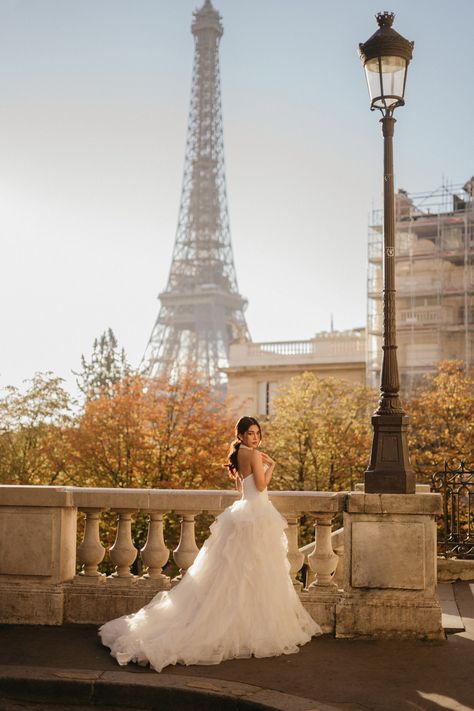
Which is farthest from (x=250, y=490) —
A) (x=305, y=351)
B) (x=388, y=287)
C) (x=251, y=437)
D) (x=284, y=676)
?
(x=305, y=351)

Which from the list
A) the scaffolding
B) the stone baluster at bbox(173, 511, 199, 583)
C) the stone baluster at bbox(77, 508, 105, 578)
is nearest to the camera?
the stone baluster at bbox(173, 511, 199, 583)

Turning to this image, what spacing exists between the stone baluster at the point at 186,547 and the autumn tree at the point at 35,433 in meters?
24.4

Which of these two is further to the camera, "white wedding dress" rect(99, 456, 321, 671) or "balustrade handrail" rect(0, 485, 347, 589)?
"balustrade handrail" rect(0, 485, 347, 589)

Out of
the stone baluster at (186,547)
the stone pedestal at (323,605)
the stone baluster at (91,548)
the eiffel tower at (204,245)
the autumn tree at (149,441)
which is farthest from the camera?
the eiffel tower at (204,245)

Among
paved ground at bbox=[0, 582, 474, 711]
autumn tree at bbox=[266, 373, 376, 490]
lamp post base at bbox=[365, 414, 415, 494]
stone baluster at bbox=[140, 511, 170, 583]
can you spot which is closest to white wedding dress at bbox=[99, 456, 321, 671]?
paved ground at bbox=[0, 582, 474, 711]

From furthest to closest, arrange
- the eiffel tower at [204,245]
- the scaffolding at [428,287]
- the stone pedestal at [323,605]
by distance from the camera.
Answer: the eiffel tower at [204,245] → the scaffolding at [428,287] → the stone pedestal at [323,605]

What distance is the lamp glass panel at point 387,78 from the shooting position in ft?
28.8

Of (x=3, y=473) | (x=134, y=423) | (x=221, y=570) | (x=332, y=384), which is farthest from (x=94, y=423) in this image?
(x=221, y=570)

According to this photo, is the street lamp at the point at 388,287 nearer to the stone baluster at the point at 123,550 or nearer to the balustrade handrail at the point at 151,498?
the balustrade handrail at the point at 151,498

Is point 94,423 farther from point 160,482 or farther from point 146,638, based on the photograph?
point 146,638

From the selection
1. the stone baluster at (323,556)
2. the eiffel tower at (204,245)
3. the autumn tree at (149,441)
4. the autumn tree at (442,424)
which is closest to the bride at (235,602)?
the stone baluster at (323,556)

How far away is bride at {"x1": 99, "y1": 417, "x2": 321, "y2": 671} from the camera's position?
23.4 feet

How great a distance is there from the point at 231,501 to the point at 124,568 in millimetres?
1267

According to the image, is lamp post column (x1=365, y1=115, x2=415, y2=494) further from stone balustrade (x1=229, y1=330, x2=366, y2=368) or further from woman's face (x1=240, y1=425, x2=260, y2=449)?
stone balustrade (x1=229, y1=330, x2=366, y2=368)
